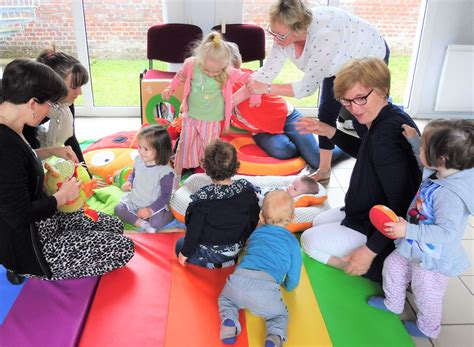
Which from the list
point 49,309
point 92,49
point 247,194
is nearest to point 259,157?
point 247,194

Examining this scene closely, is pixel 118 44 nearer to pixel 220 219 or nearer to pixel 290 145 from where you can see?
pixel 290 145

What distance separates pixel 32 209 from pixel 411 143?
180 cm

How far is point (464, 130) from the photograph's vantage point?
172 centimetres

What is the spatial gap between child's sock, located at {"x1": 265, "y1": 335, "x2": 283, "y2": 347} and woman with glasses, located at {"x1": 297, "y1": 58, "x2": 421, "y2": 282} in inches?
25.5

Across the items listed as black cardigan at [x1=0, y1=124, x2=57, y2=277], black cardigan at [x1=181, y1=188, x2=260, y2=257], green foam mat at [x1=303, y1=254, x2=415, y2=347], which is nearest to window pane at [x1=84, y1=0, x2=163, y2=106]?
black cardigan at [x1=0, y1=124, x2=57, y2=277]

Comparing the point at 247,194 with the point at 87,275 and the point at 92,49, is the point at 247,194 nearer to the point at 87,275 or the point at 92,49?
the point at 87,275

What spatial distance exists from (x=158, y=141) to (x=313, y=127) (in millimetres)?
1020

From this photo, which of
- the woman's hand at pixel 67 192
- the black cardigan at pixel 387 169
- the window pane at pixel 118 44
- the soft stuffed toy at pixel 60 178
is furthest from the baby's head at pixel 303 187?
the window pane at pixel 118 44

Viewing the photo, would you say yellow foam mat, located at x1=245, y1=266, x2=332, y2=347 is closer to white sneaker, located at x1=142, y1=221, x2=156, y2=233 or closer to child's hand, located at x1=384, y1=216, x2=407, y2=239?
child's hand, located at x1=384, y1=216, x2=407, y2=239

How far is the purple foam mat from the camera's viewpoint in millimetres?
1869

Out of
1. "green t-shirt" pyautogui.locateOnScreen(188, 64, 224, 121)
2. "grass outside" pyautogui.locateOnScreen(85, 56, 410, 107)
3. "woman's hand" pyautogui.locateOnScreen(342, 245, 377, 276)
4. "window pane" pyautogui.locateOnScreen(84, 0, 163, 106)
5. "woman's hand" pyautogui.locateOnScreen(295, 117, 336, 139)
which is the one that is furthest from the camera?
"grass outside" pyautogui.locateOnScreen(85, 56, 410, 107)

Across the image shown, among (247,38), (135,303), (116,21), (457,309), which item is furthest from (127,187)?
(116,21)

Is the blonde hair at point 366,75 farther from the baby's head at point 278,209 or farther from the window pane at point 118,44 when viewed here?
the window pane at point 118,44

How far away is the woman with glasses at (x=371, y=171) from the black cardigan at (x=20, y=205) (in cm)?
147
